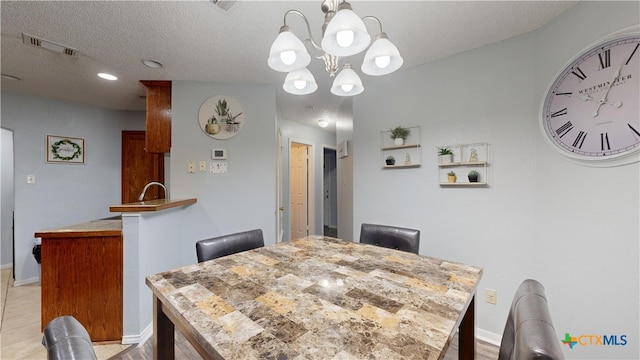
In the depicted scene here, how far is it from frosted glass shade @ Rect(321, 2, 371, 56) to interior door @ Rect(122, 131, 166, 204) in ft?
12.0

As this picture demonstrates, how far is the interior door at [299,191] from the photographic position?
4945 millimetres

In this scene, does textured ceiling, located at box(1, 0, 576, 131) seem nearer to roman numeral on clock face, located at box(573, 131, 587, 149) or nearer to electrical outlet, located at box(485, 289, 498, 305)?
roman numeral on clock face, located at box(573, 131, 587, 149)

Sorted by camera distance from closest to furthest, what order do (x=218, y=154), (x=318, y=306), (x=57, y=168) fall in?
1. (x=318, y=306)
2. (x=218, y=154)
3. (x=57, y=168)

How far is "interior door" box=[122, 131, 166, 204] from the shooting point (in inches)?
150

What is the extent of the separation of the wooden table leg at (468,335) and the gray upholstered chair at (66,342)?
4.41 feet

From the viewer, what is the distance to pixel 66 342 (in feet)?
1.72

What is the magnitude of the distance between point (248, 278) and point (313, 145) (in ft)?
13.5

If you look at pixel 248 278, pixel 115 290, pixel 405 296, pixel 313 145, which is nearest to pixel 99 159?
pixel 115 290

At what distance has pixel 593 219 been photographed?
4.83 feet

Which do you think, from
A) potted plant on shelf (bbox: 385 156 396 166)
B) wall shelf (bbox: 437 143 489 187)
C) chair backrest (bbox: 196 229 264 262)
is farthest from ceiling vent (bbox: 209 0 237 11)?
wall shelf (bbox: 437 143 489 187)

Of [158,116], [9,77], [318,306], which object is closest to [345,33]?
[318,306]

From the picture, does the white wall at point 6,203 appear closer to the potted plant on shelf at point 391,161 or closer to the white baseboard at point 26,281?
the white baseboard at point 26,281

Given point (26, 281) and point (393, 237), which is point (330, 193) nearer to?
point (393, 237)

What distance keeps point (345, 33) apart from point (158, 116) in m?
2.53
